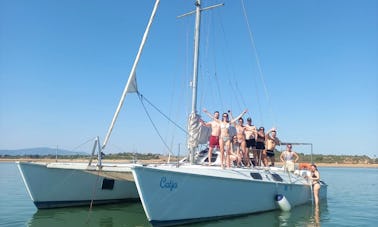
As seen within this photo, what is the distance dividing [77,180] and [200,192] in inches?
197

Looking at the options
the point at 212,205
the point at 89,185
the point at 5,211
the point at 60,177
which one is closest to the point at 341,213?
the point at 212,205

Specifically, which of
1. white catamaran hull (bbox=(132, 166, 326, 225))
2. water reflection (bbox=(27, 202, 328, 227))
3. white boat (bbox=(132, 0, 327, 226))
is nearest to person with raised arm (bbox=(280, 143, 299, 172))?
white boat (bbox=(132, 0, 327, 226))

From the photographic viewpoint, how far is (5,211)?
40.5 feet

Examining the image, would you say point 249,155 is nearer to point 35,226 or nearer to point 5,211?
point 35,226

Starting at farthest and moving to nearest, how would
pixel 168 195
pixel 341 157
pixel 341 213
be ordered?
1. pixel 341 157
2. pixel 341 213
3. pixel 168 195

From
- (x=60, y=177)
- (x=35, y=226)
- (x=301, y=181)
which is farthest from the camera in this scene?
(x=301, y=181)

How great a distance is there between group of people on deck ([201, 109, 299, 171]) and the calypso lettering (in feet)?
8.10

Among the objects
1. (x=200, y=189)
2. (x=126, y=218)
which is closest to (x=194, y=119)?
(x=200, y=189)

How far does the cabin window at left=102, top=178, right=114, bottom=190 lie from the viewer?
44.5 ft

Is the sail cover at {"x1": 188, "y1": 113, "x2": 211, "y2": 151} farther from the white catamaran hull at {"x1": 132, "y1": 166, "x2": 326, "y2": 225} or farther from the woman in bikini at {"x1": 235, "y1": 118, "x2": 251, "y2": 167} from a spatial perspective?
the white catamaran hull at {"x1": 132, "y1": 166, "x2": 326, "y2": 225}

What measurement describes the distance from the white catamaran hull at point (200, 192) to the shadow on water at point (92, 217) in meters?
1.70

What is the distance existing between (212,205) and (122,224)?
8.74 feet

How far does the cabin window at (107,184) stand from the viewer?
13562 mm

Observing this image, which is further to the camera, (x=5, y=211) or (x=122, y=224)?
(x=5, y=211)
